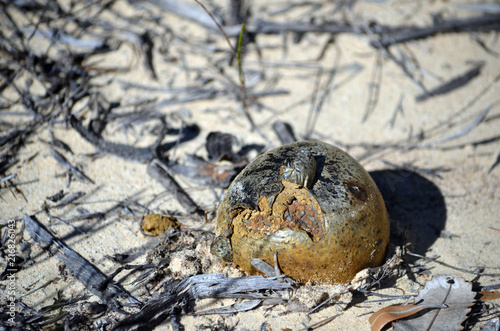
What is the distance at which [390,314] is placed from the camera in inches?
104

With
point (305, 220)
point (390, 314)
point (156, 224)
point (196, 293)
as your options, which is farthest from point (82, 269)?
point (390, 314)

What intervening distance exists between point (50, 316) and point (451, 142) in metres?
4.39

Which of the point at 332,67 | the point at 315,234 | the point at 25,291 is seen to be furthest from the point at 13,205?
the point at 332,67

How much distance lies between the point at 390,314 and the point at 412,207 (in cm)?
140

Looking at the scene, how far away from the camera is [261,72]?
512cm

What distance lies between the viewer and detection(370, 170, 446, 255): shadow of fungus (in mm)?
3350

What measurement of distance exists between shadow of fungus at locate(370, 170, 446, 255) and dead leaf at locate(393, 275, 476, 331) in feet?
1.55

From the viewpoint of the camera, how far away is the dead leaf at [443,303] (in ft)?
8.67

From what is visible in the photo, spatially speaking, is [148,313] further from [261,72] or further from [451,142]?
[451,142]

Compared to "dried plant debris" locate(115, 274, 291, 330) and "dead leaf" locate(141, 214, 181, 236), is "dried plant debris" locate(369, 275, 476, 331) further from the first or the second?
"dead leaf" locate(141, 214, 181, 236)

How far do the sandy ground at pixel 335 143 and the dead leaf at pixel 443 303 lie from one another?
19 centimetres

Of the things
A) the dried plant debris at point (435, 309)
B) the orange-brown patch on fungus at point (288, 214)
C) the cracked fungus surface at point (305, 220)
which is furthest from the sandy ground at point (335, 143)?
the orange-brown patch on fungus at point (288, 214)

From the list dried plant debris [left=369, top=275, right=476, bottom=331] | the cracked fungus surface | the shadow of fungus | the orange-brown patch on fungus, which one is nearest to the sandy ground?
the shadow of fungus

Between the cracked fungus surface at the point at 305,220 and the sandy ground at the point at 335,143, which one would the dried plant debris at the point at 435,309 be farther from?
the cracked fungus surface at the point at 305,220
